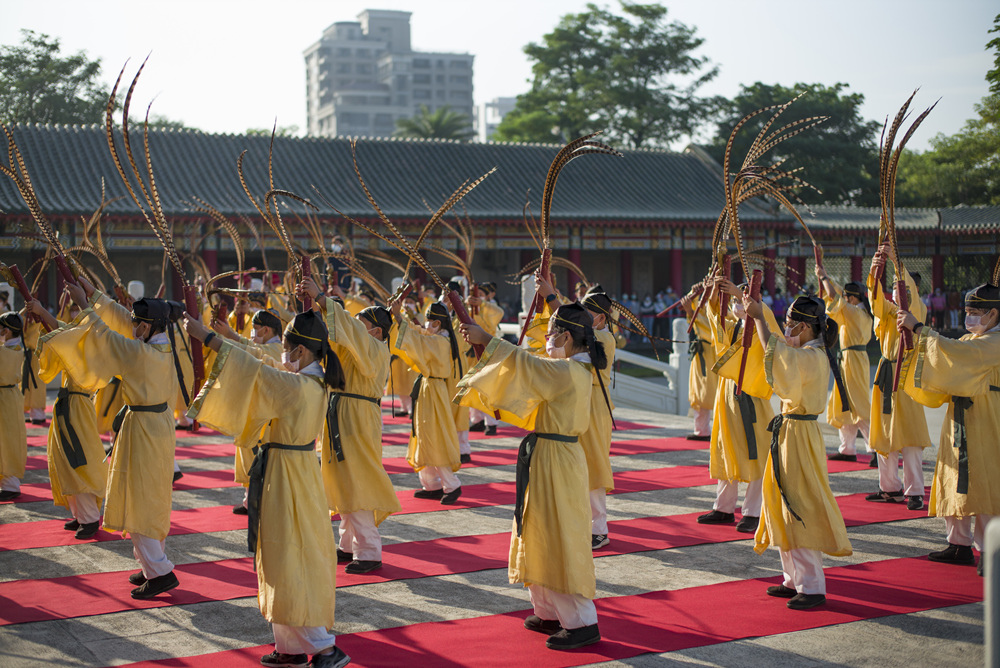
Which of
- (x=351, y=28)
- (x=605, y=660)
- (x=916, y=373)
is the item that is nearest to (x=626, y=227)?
(x=916, y=373)

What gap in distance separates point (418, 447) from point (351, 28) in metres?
93.4

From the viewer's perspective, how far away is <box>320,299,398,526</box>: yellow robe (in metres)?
5.50

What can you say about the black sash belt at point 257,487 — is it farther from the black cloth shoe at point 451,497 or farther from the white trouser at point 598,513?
the black cloth shoe at point 451,497

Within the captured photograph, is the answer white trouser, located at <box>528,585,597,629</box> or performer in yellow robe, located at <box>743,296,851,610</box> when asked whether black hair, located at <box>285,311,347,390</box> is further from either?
performer in yellow robe, located at <box>743,296,851,610</box>

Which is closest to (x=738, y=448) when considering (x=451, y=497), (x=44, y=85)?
(x=451, y=497)

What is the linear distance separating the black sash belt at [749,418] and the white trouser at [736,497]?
0.24 meters

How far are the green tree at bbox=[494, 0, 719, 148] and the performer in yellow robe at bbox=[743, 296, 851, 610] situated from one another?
30.9 m

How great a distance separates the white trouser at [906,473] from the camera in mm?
6926

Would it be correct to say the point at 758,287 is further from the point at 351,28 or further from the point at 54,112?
the point at 351,28

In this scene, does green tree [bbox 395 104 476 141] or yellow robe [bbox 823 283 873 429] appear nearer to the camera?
yellow robe [bbox 823 283 873 429]

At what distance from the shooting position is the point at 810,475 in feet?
16.3

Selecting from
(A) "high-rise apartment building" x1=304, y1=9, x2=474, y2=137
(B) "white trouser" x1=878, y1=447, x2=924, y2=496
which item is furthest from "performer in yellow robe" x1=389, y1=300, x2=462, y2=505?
(A) "high-rise apartment building" x1=304, y1=9, x2=474, y2=137

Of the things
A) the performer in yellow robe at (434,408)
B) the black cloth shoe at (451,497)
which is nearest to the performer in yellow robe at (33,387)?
the performer in yellow robe at (434,408)

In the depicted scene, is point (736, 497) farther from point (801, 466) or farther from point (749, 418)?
point (801, 466)
